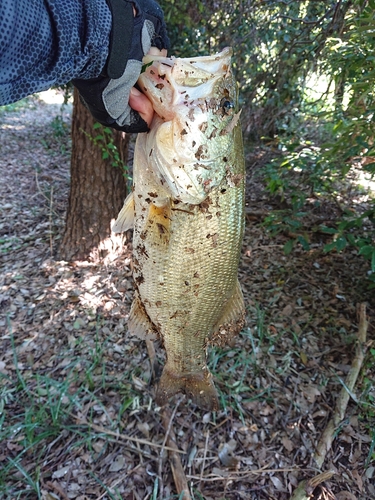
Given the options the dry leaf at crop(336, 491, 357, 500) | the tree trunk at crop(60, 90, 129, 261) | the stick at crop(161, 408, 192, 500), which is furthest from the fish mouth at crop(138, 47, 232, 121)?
the dry leaf at crop(336, 491, 357, 500)

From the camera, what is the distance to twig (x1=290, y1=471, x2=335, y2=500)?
2.37 m

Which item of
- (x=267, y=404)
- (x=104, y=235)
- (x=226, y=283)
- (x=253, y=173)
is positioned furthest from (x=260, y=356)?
(x=253, y=173)

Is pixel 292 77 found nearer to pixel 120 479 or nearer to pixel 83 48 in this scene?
pixel 83 48

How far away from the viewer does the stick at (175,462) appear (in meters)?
2.32

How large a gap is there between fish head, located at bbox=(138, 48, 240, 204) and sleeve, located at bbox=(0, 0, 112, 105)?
0.96ft

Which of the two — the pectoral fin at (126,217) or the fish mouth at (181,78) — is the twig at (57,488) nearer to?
the pectoral fin at (126,217)

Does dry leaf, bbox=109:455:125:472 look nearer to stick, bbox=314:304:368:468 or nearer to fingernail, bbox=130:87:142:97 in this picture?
stick, bbox=314:304:368:468

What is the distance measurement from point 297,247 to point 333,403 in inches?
79.5

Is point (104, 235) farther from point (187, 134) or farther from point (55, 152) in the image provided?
point (55, 152)

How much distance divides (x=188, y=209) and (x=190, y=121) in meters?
0.39

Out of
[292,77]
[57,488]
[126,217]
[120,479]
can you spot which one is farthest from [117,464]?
[292,77]

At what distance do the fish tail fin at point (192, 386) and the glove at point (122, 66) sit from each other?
142cm

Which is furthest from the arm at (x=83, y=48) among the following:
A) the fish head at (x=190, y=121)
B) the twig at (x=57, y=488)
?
the twig at (x=57, y=488)

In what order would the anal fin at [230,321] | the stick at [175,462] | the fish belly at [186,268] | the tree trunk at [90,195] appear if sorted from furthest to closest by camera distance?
the tree trunk at [90,195] < the stick at [175,462] < the anal fin at [230,321] < the fish belly at [186,268]
